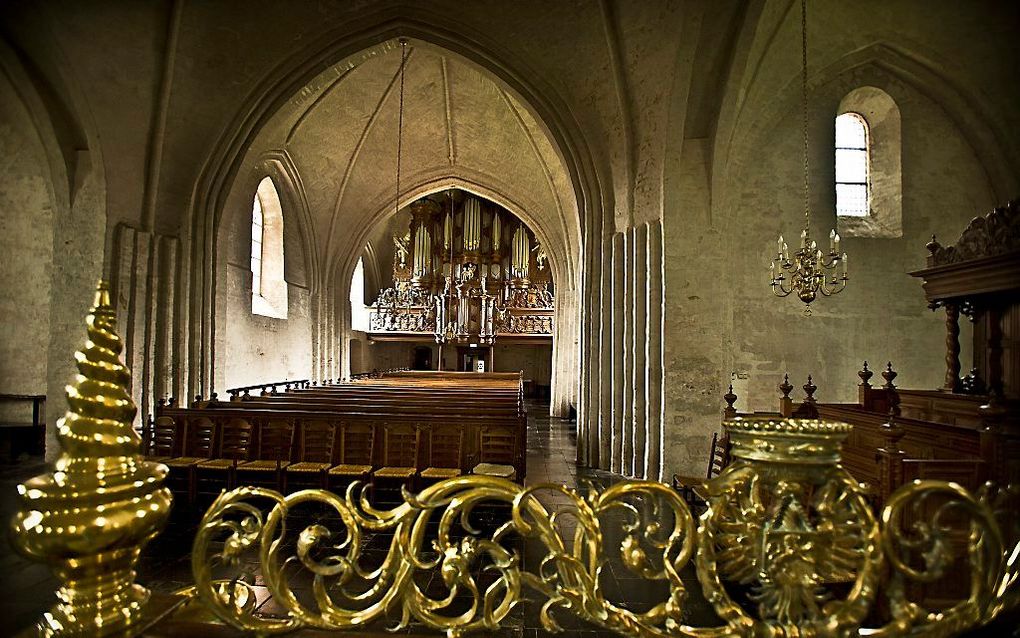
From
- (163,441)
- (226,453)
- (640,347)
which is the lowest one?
(226,453)

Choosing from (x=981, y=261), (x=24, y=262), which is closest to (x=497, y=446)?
(x=981, y=261)

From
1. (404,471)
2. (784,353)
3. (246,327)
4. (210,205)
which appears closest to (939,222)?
(784,353)

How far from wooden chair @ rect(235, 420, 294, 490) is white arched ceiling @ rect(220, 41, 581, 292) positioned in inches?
304

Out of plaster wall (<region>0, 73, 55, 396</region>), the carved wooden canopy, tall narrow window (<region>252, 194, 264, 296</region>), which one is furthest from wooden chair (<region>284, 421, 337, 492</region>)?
tall narrow window (<region>252, 194, 264, 296</region>)

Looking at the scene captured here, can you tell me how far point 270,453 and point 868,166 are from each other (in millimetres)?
11443

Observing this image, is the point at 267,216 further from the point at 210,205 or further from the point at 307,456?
the point at 307,456

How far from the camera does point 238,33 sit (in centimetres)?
861

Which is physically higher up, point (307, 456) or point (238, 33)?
point (238, 33)

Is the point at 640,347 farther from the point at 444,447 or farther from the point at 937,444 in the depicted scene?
the point at 937,444

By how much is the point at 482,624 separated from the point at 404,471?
444 cm

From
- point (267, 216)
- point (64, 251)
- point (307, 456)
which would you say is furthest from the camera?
point (267, 216)

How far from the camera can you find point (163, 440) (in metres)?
6.39

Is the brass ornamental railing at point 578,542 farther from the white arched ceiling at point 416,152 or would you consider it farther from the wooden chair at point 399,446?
the white arched ceiling at point 416,152

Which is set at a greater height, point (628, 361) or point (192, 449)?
point (628, 361)
